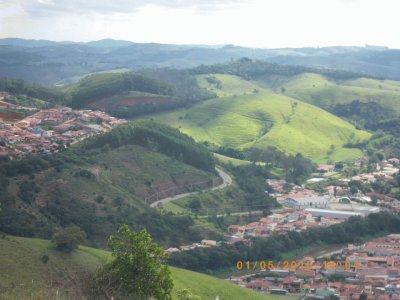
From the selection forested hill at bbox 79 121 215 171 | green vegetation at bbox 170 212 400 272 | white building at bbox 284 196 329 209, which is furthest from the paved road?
green vegetation at bbox 170 212 400 272

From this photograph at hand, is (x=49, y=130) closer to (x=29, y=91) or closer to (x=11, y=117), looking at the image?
(x=11, y=117)

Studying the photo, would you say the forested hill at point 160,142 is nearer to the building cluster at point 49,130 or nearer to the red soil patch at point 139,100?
the building cluster at point 49,130

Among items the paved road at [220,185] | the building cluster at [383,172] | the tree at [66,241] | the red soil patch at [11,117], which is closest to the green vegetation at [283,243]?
the tree at [66,241]

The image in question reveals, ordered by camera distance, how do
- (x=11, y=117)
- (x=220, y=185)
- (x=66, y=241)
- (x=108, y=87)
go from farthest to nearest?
(x=108, y=87) → (x=11, y=117) → (x=220, y=185) → (x=66, y=241)

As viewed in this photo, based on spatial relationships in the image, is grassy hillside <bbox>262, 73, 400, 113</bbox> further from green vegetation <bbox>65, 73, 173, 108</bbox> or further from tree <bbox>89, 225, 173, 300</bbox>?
tree <bbox>89, 225, 173, 300</bbox>

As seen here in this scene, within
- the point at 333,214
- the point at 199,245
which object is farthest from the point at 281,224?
the point at 199,245
